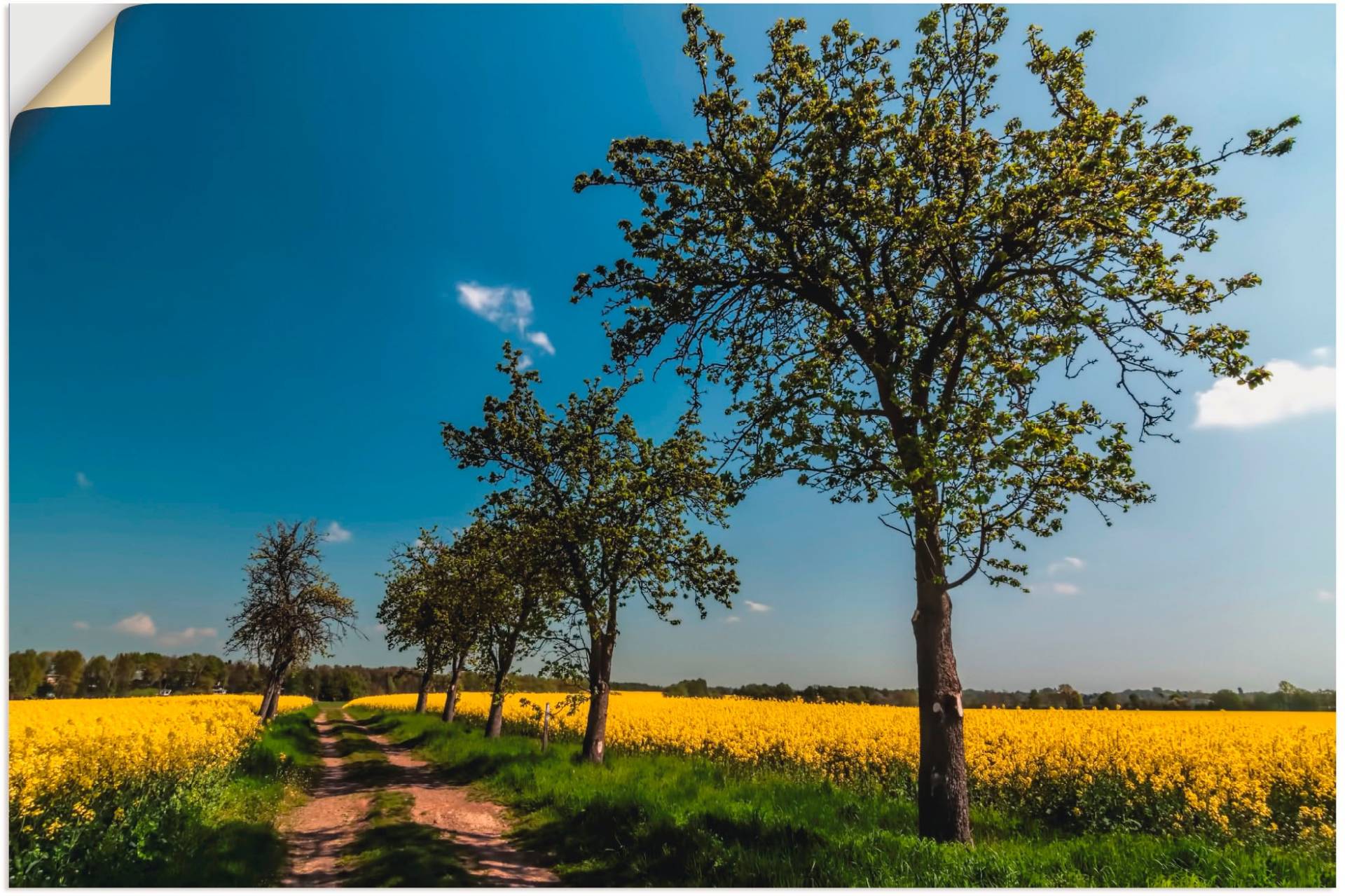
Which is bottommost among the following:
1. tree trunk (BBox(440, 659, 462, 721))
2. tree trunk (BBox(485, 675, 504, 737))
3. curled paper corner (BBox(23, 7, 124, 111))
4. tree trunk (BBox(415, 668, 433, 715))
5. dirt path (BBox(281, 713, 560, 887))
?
tree trunk (BBox(415, 668, 433, 715))

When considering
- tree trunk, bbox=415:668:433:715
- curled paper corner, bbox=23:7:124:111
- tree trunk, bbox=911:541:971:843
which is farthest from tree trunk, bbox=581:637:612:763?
tree trunk, bbox=415:668:433:715

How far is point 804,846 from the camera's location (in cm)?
589

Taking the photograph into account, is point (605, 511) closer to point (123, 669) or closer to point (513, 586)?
point (513, 586)

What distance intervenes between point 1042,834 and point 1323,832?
2510mm

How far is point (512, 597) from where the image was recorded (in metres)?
17.6

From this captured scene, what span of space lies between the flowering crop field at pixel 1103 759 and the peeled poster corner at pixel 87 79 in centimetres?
1223

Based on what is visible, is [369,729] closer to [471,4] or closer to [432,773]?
[432,773]

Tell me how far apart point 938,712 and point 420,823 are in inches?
271

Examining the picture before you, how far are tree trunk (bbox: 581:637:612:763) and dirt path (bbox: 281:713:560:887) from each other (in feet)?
7.43

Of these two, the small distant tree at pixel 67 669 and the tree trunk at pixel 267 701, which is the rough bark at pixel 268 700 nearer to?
the tree trunk at pixel 267 701

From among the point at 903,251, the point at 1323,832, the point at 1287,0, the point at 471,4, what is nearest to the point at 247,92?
the point at 471,4

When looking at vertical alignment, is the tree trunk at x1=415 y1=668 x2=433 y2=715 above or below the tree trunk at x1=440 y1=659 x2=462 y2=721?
below

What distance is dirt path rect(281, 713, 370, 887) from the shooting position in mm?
6331

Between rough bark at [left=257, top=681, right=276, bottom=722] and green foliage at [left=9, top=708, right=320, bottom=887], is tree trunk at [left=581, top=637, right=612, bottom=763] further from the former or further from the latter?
rough bark at [left=257, top=681, right=276, bottom=722]
